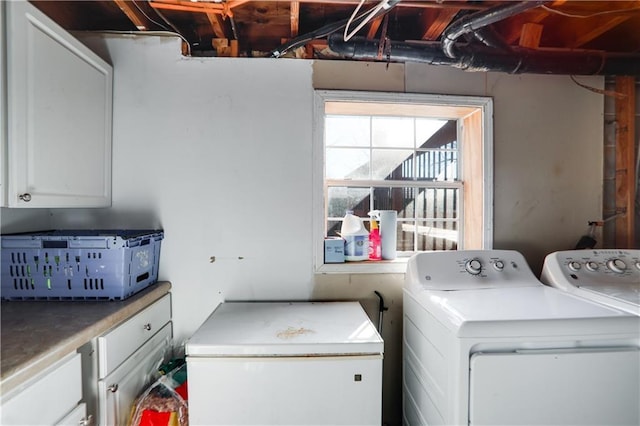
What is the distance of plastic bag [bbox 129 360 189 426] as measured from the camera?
1.20 m

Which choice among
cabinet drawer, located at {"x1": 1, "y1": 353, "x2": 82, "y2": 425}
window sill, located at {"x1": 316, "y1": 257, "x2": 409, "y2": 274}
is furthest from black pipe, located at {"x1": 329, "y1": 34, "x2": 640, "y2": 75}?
cabinet drawer, located at {"x1": 1, "y1": 353, "x2": 82, "y2": 425}

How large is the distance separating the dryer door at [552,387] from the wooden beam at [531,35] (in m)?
1.62

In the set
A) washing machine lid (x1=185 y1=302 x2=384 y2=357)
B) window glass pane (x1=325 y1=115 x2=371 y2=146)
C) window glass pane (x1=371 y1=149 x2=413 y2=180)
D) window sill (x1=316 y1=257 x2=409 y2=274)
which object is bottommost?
washing machine lid (x1=185 y1=302 x2=384 y2=357)

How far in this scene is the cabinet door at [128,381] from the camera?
1.10 m

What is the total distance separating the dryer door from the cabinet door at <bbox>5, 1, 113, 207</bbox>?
183 cm

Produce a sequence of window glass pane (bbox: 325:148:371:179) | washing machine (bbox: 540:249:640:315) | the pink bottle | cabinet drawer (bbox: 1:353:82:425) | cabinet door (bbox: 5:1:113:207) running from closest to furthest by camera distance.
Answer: cabinet drawer (bbox: 1:353:82:425) < cabinet door (bbox: 5:1:113:207) < washing machine (bbox: 540:249:640:315) < the pink bottle < window glass pane (bbox: 325:148:371:179)

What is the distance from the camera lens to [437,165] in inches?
75.4

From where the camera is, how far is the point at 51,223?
5.19 feet

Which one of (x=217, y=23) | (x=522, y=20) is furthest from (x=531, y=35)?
(x=217, y=23)

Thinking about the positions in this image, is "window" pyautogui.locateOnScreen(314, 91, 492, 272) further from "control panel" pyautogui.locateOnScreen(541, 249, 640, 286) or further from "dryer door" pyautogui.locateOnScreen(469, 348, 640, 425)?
"dryer door" pyautogui.locateOnScreen(469, 348, 640, 425)

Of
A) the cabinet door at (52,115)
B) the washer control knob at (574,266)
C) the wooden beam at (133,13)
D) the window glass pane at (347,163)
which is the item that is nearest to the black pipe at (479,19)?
the window glass pane at (347,163)

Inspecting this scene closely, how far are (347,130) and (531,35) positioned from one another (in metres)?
1.18

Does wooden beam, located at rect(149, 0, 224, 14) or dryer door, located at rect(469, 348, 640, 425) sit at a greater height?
wooden beam, located at rect(149, 0, 224, 14)

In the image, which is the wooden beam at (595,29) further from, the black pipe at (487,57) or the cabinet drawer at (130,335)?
the cabinet drawer at (130,335)
